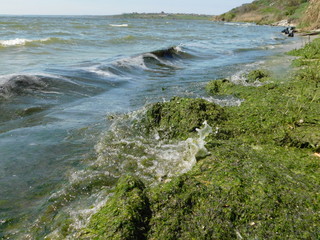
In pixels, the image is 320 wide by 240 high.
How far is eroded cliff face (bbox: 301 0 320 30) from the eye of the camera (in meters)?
21.6

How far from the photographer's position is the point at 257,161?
329 cm

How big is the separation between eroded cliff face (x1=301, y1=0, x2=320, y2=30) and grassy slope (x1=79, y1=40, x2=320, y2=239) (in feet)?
70.8

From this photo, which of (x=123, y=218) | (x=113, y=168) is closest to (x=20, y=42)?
(x=113, y=168)

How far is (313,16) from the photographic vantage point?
24.2m

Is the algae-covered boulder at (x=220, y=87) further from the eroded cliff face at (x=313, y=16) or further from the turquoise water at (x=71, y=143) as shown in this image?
the eroded cliff face at (x=313, y=16)

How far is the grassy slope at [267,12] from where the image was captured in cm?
7117

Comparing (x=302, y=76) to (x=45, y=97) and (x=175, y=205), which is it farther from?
(x=45, y=97)

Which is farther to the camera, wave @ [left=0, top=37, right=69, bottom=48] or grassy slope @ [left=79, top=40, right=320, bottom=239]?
wave @ [left=0, top=37, right=69, bottom=48]

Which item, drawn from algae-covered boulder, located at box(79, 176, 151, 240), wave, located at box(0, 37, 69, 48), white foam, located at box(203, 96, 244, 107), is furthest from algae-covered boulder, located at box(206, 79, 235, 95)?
wave, located at box(0, 37, 69, 48)

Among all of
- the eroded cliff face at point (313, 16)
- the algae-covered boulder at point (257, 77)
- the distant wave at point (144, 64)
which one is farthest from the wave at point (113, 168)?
the eroded cliff face at point (313, 16)

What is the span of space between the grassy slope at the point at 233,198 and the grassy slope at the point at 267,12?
74253mm

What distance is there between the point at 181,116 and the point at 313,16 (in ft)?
81.3

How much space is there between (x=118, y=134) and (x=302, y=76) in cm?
529

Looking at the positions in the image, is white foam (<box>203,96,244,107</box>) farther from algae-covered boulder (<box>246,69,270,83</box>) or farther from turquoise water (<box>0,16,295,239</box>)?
algae-covered boulder (<box>246,69,270,83</box>)
